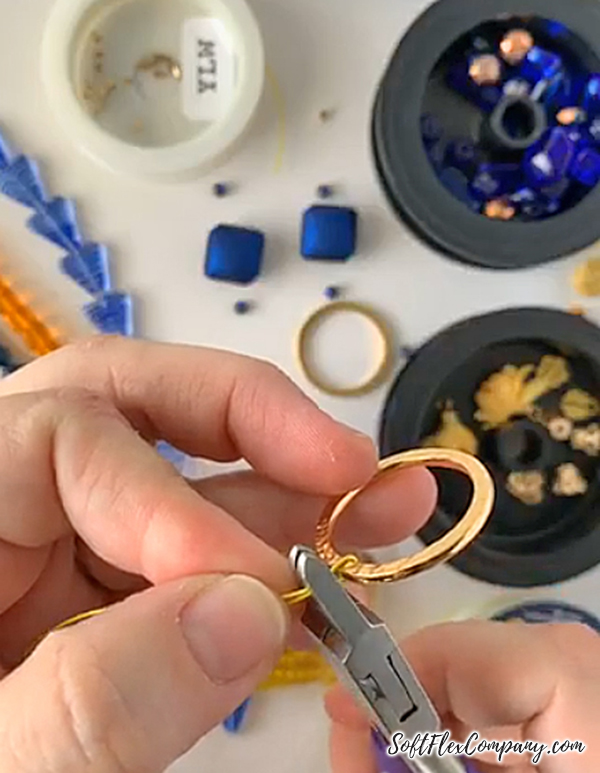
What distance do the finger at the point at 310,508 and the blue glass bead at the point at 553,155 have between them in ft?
0.72

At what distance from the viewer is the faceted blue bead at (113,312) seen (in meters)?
0.71

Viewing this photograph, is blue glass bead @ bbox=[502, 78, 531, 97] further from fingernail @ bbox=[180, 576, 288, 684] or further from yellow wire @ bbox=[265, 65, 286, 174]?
fingernail @ bbox=[180, 576, 288, 684]

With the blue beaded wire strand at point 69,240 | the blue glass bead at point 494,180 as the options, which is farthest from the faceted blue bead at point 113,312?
the blue glass bead at point 494,180

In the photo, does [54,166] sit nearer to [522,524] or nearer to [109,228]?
[109,228]

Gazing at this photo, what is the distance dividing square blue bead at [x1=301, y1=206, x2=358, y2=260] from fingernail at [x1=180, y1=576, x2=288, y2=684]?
301 mm

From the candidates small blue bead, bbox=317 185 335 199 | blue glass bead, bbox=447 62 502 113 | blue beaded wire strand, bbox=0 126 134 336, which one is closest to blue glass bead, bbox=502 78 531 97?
blue glass bead, bbox=447 62 502 113

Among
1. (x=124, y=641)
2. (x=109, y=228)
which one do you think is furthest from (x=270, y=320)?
(x=124, y=641)

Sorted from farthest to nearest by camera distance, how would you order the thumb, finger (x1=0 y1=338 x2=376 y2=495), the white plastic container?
the white plastic container < finger (x1=0 y1=338 x2=376 y2=495) < the thumb

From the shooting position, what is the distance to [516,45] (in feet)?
2.34

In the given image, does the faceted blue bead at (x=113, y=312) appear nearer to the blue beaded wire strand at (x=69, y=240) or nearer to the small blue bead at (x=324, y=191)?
the blue beaded wire strand at (x=69, y=240)

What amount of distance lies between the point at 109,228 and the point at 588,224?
270mm

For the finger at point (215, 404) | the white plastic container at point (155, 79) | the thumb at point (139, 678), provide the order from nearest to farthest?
1. the thumb at point (139, 678)
2. the finger at point (215, 404)
3. the white plastic container at point (155, 79)

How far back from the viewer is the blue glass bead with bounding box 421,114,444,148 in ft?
2.36

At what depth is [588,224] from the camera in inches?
27.4
